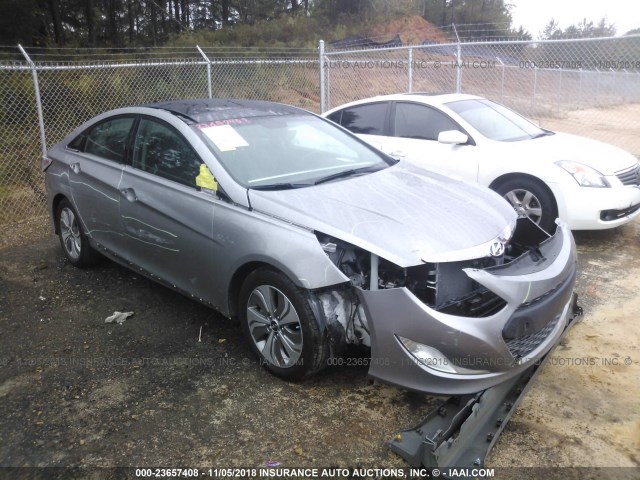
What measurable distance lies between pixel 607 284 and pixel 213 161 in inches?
139

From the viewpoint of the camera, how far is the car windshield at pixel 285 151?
3582 millimetres

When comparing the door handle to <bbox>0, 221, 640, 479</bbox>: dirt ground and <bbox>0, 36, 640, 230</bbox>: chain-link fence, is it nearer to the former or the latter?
<bbox>0, 221, 640, 479</bbox>: dirt ground

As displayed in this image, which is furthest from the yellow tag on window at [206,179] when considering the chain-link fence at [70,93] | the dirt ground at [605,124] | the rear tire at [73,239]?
the dirt ground at [605,124]

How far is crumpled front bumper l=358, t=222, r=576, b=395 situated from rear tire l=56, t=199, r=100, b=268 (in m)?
3.21

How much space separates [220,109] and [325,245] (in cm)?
177

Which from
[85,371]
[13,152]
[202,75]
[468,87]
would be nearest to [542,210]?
[85,371]

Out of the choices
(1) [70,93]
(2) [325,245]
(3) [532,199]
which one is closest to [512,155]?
(3) [532,199]

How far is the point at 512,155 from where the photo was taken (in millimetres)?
5672

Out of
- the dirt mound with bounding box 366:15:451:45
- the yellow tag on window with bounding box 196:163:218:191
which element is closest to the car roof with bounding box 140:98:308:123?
the yellow tag on window with bounding box 196:163:218:191

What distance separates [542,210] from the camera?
218 inches

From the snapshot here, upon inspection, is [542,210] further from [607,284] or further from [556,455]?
[556,455]

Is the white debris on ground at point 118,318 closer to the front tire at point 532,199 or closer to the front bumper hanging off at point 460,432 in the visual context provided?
the front bumper hanging off at point 460,432

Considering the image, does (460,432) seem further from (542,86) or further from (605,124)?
(542,86)

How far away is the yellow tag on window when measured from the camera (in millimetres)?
3501
